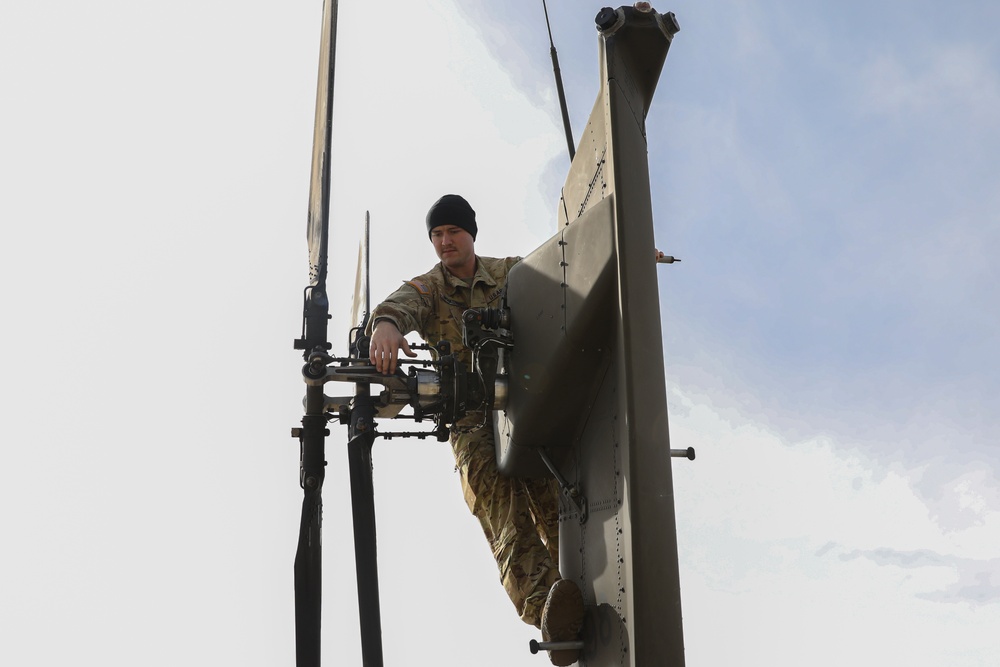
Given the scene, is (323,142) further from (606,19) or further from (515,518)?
(515,518)

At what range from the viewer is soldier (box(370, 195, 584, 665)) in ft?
15.9

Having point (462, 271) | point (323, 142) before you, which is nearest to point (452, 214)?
point (462, 271)

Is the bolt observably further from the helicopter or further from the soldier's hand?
the soldier's hand

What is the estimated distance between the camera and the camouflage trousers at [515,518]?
16.5ft

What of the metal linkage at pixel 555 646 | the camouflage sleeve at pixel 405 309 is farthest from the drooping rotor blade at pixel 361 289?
the metal linkage at pixel 555 646

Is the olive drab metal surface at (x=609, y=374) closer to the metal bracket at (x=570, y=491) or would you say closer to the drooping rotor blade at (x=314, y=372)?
the metal bracket at (x=570, y=491)

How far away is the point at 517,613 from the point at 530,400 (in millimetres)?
1226

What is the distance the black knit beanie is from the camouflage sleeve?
559mm

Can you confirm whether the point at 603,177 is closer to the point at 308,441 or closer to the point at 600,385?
the point at 600,385

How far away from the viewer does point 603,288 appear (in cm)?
429

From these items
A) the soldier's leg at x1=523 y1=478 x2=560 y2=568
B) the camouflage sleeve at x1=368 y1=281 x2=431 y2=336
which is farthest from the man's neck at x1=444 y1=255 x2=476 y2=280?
the soldier's leg at x1=523 y1=478 x2=560 y2=568

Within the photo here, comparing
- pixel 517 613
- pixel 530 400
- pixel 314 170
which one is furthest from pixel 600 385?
pixel 314 170

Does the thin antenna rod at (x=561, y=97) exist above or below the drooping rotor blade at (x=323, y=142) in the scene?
above

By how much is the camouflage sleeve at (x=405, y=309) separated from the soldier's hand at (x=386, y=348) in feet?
0.86
